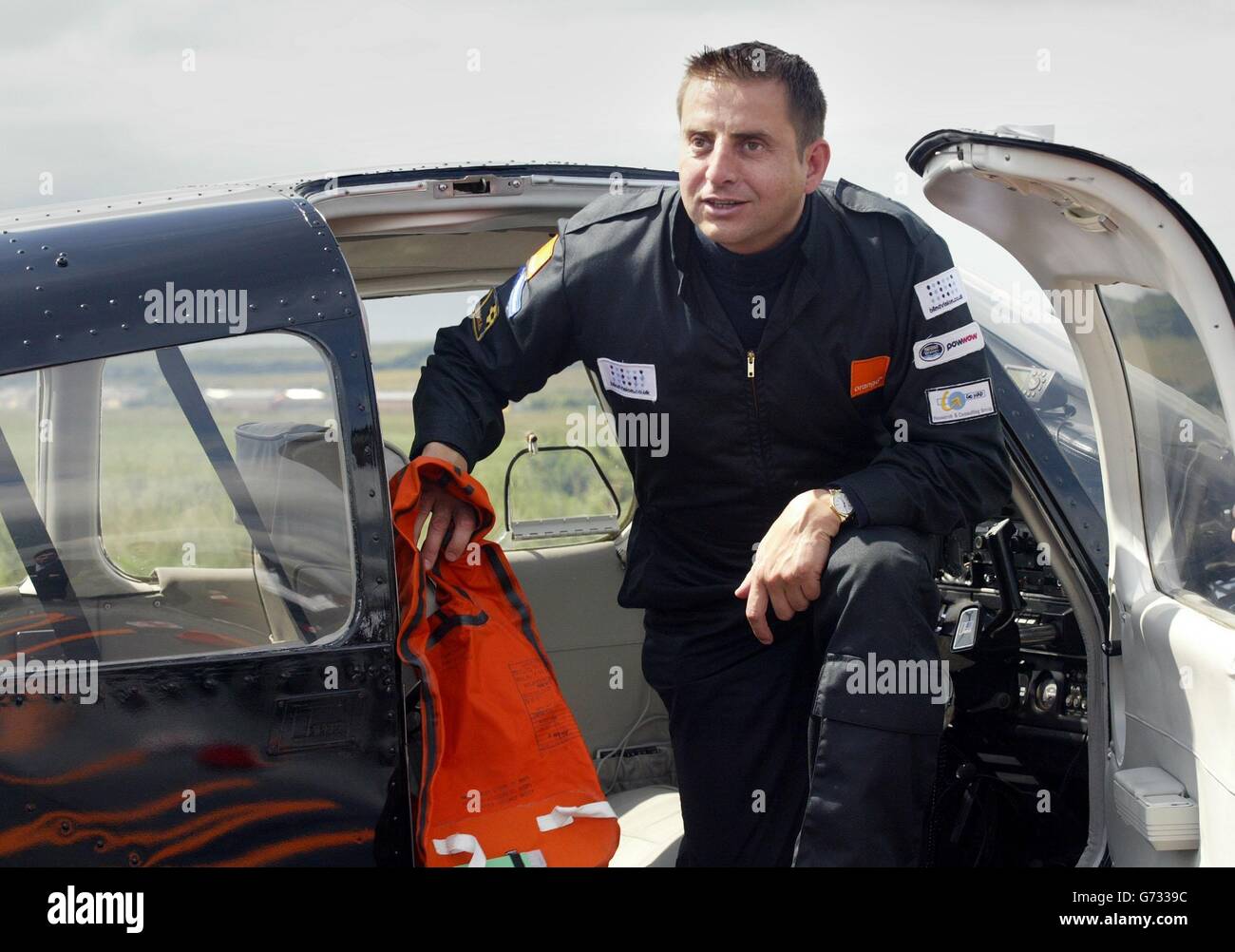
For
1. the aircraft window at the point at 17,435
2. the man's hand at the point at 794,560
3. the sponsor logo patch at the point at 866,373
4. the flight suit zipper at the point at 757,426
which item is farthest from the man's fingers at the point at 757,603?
the aircraft window at the point at 17,435

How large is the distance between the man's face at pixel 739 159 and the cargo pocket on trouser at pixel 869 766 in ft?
2.71

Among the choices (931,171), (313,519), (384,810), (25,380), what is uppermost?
(931,171)

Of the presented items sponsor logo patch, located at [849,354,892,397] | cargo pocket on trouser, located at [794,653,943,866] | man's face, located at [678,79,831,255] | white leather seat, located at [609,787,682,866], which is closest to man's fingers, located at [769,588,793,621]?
cargo pocket on trouser, located at [794,653,943,866]

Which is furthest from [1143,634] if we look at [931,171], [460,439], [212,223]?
[212,223]

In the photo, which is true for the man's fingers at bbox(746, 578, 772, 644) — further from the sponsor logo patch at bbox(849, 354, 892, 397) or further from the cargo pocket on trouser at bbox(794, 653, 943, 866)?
the sponsor logo patch at bbox(849, 354, 892, 397)

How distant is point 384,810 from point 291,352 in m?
0.73

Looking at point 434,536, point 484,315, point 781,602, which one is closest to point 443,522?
point 434,536

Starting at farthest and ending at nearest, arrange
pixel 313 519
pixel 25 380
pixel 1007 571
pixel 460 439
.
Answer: pixel 1007 571, pixel 460 439, pixel 313 519, pixel 25 380

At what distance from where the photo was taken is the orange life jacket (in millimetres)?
2090

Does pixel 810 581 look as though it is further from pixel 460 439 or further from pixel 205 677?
pixel 205 677

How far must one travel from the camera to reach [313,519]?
2074mm

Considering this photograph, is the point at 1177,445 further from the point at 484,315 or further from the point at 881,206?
the point at 484,315

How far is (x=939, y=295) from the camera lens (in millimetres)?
2424

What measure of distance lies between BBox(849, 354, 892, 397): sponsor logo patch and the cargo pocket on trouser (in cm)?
55
